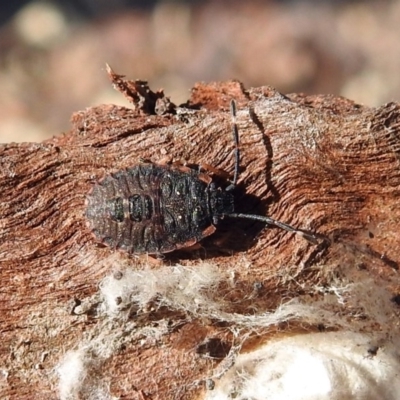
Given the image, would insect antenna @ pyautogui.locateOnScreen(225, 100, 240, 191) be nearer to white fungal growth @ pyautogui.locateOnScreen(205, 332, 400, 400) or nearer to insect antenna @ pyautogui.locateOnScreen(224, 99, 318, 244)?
insect antenna @ pyautogui.locateOnScreen(224, 99, 318, 244)

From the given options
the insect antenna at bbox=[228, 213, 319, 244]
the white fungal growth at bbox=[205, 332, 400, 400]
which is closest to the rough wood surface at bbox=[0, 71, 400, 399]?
the insect antenna at bbox=[228, 213, 319, 244]

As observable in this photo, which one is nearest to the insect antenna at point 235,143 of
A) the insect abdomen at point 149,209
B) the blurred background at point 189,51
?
the insect abdomen at point 149,209

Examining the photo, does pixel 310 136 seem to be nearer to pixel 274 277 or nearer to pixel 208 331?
pixel 274 277

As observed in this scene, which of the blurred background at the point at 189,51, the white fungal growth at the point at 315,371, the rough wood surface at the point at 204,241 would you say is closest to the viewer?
the white fungal growth at the point at 315,371

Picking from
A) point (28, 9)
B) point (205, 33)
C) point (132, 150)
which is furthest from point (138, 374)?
point (28, 9)

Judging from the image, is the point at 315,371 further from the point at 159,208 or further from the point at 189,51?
the point at 189,51

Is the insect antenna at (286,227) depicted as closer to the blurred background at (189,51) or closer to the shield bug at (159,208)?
the shield bug at (159,208)
